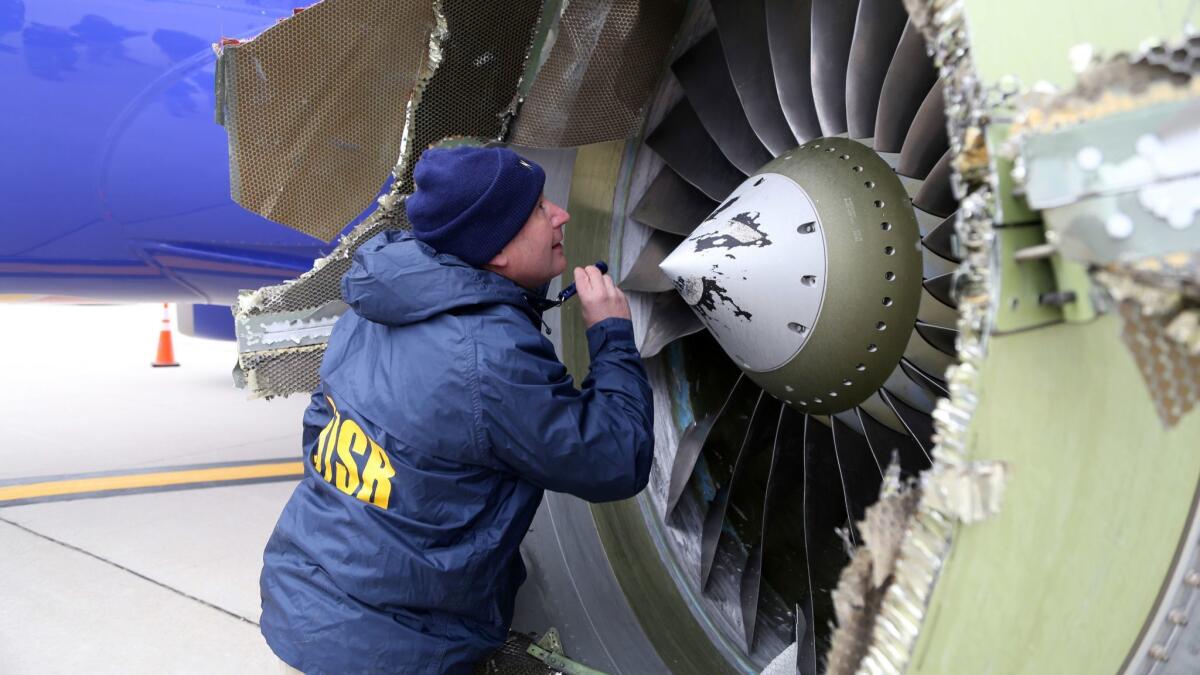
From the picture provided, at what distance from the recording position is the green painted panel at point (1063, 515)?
2.54ft

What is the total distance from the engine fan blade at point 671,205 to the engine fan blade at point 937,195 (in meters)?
0.55

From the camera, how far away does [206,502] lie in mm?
4406

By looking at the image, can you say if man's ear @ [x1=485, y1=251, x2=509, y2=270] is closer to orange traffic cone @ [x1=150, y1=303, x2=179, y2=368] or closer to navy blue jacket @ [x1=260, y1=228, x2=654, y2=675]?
navy blue jacket @ [x1=260, y1=228, x2=654, y2=675]

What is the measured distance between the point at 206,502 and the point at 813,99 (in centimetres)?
359

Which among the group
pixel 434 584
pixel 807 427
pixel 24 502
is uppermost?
pixel 807 427

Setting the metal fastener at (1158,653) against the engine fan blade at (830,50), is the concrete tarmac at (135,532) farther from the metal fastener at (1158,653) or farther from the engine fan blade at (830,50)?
the metal fastener at (1158,653)

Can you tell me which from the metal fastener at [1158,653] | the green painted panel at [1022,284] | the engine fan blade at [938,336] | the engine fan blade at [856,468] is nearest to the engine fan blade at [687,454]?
the engine fan blade at [856,468]

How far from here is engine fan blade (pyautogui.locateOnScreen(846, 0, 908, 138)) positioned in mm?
1554

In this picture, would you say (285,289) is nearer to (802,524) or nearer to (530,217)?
(530,217)

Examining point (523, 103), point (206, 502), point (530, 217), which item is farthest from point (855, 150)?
point (206, 502)

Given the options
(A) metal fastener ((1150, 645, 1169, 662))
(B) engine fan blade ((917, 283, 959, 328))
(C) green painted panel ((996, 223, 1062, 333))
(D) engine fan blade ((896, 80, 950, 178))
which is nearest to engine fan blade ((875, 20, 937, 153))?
(D) engine fan blade ((896, 80, 950, 178))

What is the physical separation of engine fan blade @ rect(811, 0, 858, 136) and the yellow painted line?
3.94 m

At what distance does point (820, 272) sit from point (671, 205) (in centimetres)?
59

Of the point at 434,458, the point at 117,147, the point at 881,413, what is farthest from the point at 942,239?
the point at 117,147
